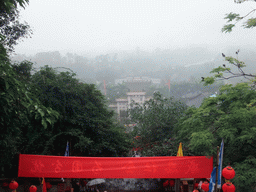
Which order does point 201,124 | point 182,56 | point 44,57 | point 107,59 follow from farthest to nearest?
point 182,56 → point 107,59 → point 44,57 → point 201,124

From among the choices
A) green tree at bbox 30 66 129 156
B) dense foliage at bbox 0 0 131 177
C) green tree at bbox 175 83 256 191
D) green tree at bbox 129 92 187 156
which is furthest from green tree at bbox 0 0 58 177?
green tree at bbox 129 92 187 156

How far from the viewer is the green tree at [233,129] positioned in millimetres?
5363

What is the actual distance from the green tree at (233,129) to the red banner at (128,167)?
420 mm

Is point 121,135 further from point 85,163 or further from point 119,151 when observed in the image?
point 85,163

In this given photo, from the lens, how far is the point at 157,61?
13400 centimetres

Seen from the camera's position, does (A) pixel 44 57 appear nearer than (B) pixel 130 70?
Yes

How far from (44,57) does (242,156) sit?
113584 mm

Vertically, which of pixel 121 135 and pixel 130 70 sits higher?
pixel 130 70

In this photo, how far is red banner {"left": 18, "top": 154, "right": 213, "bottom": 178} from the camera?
Result: 5.81 m

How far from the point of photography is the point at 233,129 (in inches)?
219

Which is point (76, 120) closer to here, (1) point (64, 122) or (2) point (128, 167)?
(1) point (64, 122)

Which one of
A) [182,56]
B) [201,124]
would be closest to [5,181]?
[201,124]

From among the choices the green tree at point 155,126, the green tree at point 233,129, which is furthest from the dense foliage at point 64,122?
the green tree at point 233,129

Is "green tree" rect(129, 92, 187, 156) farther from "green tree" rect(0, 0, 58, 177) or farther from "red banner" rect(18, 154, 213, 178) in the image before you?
"green tree" rect(0, 0, 58, 177)
